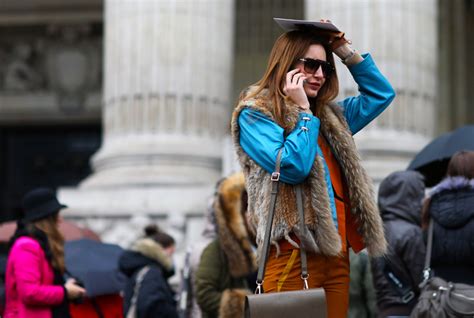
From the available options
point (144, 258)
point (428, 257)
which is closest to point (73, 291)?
point (144, 258)

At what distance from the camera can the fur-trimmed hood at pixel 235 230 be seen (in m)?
8.27

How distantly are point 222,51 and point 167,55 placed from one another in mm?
757

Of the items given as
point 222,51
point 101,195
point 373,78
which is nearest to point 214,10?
point 222,51

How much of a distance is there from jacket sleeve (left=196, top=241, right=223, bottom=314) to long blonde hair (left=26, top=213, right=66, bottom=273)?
3.05 feet

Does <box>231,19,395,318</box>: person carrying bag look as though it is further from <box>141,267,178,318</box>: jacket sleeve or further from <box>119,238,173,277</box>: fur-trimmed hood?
<box>119,238,173,277</box>: fur-trimmed hood

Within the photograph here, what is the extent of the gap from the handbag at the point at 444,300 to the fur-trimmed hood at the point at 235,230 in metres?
1.61

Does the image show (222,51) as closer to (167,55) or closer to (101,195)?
(167,55)

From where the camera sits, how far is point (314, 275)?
17.4 ft

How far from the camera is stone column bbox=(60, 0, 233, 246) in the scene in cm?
1389

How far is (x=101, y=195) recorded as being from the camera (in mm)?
13836

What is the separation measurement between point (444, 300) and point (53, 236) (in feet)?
8.47

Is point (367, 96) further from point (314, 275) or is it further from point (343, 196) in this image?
point (314, 275)

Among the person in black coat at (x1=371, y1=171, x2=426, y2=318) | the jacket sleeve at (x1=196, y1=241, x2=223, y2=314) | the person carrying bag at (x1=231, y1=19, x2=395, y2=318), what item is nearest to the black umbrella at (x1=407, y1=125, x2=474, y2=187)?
the person in black coat at (x1=371, y1=171, x2=426, y2=318)

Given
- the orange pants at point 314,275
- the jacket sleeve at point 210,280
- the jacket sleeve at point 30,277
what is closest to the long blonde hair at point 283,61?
the orange pants at point 314,275
